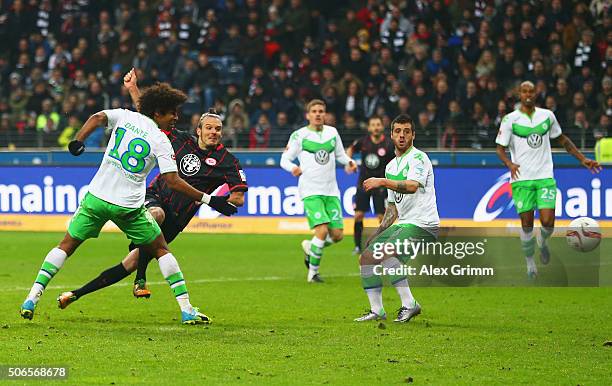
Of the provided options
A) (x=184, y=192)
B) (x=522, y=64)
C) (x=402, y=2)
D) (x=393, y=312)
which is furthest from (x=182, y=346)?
(x=402, y=2)

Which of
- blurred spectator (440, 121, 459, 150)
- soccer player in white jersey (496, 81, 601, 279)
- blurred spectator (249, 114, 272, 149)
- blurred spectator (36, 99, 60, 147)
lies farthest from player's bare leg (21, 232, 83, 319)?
blurred spectator (36, 99, 60, 147)

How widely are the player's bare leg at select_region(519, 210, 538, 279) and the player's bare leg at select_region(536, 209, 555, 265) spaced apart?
0.45 feet

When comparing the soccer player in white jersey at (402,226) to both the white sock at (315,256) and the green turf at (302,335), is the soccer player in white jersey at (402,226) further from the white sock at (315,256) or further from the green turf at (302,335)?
the white sock at (315,256)

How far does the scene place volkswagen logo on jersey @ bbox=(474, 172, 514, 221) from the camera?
2014cm

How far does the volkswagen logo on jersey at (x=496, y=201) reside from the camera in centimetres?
2014

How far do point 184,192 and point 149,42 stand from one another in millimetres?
17374

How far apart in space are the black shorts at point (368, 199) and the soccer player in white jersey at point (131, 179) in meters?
7.72

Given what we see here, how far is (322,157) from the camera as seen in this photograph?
15.3 m

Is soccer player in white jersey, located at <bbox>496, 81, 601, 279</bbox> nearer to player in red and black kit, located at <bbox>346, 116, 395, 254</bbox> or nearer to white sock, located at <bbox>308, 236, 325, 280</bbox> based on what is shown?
white sock, located at <bbox>308, 236, 325, 280</bbox>

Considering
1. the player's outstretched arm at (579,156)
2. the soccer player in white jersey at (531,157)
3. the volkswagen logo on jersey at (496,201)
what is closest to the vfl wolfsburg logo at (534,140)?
the soccer player in white jersey at (531,157)

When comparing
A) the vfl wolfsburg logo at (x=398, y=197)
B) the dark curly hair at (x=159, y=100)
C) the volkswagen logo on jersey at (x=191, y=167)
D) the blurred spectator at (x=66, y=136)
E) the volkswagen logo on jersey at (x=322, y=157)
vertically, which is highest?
the dark curly hair at (x=159, y=100)

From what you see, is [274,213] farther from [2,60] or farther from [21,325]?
[21,325]

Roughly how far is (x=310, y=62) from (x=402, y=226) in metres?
14.9

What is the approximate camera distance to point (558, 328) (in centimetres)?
1002
